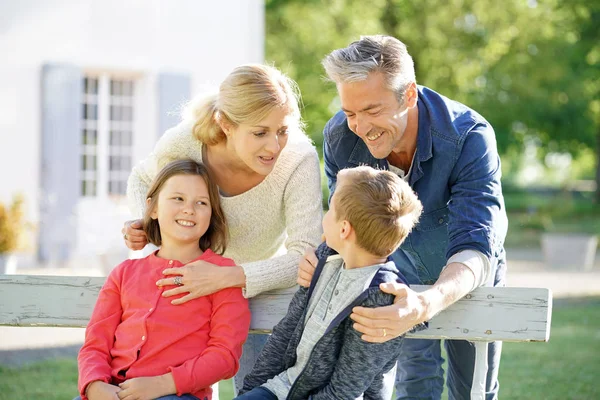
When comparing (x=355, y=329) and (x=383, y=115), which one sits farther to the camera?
(x=383, y=115)

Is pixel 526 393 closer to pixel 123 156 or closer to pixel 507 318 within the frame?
pixel 507 318

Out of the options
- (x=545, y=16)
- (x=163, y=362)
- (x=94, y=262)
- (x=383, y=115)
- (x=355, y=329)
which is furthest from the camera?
(x=545, y=16)

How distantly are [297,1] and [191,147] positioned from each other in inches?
582

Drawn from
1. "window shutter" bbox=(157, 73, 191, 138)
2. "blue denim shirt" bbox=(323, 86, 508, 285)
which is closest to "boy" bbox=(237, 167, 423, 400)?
"blue denim shirt" bbox=(323, 86, 508, 285)

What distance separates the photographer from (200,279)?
2809mm

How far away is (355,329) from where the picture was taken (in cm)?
252

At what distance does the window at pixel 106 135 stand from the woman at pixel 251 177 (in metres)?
7.68

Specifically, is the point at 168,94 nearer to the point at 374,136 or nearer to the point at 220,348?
the point at 374,136

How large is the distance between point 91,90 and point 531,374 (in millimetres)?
7189

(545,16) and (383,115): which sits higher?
(545,16)

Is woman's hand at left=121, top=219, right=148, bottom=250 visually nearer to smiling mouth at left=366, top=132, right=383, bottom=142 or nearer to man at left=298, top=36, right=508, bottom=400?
man at left=298, top=36, right=508, bottom=400

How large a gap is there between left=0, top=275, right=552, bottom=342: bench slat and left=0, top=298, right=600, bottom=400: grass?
2128 millimetres

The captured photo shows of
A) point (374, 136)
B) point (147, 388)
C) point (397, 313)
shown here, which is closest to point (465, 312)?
point (397, 313)

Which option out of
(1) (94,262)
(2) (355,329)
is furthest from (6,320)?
(1) (94,262)
